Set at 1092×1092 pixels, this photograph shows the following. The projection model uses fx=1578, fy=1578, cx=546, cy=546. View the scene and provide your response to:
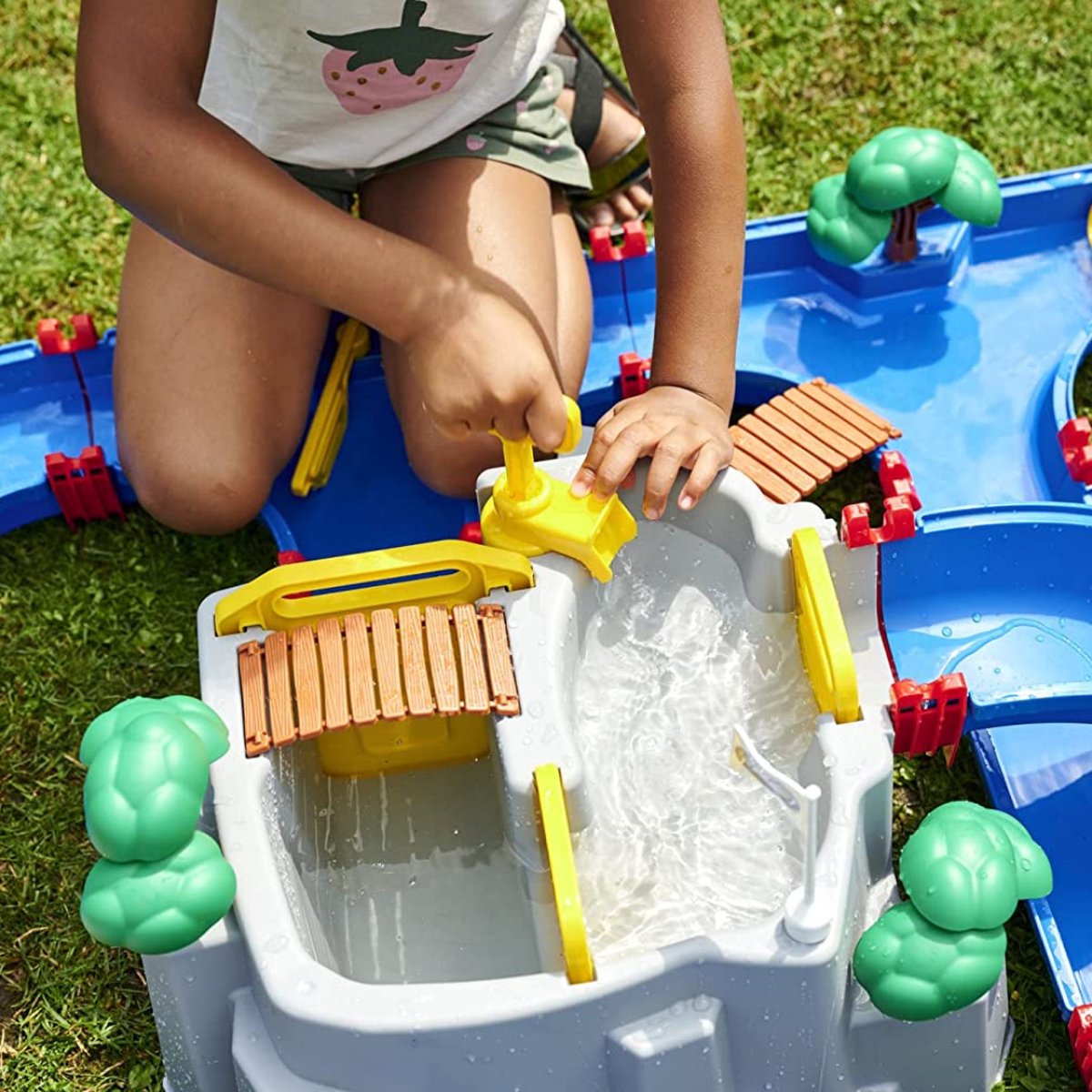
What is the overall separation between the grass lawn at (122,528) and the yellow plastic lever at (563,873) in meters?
0.42

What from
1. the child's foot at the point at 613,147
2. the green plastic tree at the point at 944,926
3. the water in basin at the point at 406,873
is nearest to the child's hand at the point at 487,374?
the water in basin at the point at 406,873

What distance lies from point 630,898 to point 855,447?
55 cm

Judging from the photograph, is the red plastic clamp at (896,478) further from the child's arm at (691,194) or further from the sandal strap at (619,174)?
the sandal strap at (619,174)

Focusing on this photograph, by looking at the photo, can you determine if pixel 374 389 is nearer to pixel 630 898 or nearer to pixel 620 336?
pixel 620 336

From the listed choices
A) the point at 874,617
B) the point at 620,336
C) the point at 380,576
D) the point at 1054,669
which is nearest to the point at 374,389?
the point at 620,336

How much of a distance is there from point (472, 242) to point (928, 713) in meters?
0.66

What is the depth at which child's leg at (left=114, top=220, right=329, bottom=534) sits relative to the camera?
163 cm

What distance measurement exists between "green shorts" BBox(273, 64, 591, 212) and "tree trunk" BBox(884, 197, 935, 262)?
14.5 inches

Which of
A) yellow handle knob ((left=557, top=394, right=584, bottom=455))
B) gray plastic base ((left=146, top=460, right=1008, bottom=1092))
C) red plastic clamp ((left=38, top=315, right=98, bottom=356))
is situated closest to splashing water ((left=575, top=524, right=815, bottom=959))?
gray plastic base ((left=146, top=460, right=1008, bottom=1092))

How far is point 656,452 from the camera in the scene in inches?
53.4

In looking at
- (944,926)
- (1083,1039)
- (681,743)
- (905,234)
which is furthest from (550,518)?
(905,234)

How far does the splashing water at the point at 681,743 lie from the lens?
1.28m

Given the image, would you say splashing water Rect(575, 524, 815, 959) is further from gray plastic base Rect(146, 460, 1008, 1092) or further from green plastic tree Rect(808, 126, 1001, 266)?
green plastic tree Rect(808, 126, 1001, 266)

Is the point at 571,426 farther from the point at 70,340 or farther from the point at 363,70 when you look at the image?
the point at 70,340
